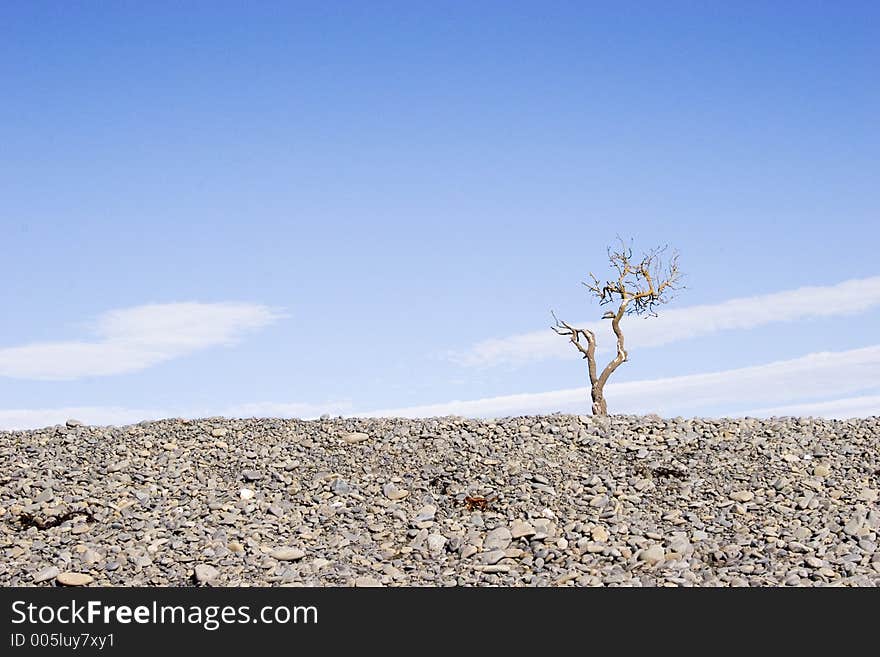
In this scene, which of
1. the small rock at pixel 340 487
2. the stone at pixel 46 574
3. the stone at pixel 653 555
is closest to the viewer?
the stone at pixel 46 574

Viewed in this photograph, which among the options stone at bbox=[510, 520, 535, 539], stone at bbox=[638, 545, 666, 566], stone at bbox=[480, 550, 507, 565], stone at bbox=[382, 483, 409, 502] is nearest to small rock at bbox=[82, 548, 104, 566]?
stone at bbox=[382, 483, 409, 502]

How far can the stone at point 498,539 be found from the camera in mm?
13531

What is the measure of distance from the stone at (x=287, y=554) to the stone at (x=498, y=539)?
2809 millimetres

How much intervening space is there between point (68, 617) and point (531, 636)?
6.09 m

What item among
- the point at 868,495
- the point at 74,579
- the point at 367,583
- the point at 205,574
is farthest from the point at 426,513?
the point at 868,495

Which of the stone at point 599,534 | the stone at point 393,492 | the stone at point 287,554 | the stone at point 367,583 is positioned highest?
the stone at point 393,492

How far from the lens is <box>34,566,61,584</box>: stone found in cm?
1285

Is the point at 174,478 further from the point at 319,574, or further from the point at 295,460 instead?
the point at 319,574

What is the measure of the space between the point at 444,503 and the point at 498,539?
1596 mm

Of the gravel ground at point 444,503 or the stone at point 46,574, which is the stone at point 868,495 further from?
the stone at point 46,574

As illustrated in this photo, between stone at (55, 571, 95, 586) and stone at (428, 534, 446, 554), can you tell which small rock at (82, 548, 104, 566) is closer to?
stone at (55, 571, 95, 586)

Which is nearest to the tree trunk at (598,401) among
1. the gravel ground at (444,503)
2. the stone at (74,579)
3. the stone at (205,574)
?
the gravel ground at (444,503)

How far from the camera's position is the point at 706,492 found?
15430mm

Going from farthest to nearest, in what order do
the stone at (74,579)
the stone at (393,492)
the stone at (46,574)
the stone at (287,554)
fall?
the stone at (393,492) < the stone at (287,554) < the stone at (46,574) < the stone at (74,579)
